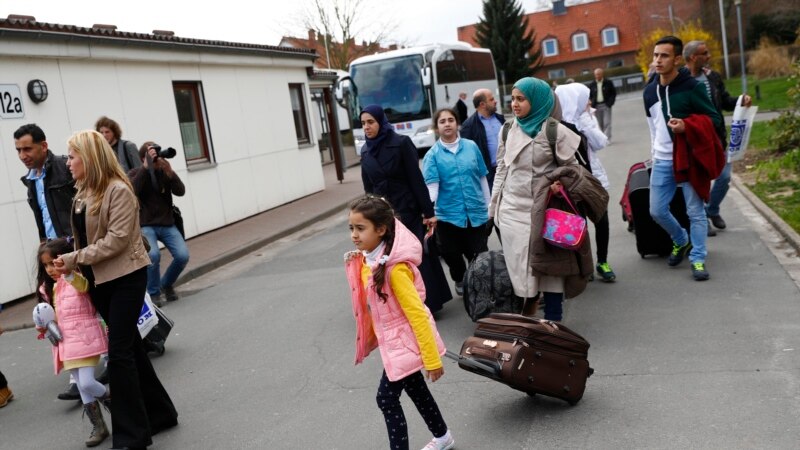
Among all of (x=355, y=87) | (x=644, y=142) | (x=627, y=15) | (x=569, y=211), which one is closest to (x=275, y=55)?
(x=355, y=87)

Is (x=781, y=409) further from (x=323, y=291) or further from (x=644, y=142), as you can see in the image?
(x=644, y=142)

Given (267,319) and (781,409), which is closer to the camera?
(781,409)

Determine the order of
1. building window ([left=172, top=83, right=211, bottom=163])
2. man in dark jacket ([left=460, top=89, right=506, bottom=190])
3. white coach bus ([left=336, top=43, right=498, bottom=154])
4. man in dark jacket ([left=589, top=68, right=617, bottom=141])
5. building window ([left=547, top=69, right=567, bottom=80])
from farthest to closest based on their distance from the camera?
building window ([left=547, top=69, right=567, bottom=80])
white coach bus ([left=336, top=43, right=498, bottom=154])
man in dark jacket ([left=589, top=68, right=617, bottom=141])
building window ([left=172, top=83, right=211, bottom=163])
man in dark jacket ([left=460, top=89, right=506, bottom=190])

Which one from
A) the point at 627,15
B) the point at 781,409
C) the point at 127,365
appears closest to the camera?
the point at 781,409

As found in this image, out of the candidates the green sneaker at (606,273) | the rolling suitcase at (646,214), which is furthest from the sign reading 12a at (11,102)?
the rolling suitcase at (646,214)

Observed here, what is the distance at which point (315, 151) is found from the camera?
63.4 feet

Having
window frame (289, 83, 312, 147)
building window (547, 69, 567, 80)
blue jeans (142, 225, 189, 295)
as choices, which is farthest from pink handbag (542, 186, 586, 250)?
building window (547, 69, 567, 80)

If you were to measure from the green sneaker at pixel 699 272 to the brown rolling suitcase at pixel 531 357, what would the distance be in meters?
2.89

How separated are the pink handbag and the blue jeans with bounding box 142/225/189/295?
15.1ft

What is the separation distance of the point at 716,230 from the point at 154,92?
29.5 ft

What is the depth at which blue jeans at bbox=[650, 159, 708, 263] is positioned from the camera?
703cm

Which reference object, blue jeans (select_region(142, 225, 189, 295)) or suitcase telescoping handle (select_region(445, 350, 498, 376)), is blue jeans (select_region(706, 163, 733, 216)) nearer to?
suitcase telescoping handle (select_region(445, 350, 498, 376))

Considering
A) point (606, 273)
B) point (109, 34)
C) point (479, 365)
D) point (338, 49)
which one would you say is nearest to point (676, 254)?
point (606, 273)

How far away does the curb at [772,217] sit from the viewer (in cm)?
798
